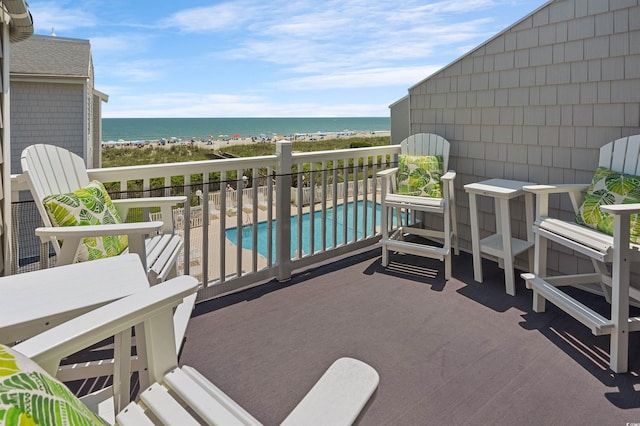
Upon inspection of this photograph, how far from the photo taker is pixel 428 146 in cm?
411

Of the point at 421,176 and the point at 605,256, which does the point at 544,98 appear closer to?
the point at 421,176

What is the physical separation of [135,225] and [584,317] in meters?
2.50

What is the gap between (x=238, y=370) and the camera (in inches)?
85.5

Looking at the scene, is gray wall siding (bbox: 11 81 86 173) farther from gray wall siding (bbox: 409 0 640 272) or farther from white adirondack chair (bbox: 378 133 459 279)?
gray wall siding (bbox: 409 0 640 272)

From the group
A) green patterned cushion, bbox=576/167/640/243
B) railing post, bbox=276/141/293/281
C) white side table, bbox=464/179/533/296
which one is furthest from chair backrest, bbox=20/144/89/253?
green patterned cushion, bbox=576/167/640/243

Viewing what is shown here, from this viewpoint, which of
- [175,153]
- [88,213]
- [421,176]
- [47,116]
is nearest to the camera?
[88,213]

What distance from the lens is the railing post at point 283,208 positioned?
330cm

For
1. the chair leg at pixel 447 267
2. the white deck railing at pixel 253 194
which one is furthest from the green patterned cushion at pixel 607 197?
the white deck railing at pixel 253 194

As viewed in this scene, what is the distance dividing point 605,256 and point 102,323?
2.46m

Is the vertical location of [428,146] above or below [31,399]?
above

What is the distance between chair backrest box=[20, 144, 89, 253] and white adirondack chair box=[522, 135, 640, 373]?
2.88 metres

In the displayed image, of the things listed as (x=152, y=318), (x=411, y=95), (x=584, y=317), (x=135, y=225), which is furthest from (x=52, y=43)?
(x=584, y=317)

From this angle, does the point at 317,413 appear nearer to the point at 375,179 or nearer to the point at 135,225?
the point at 135,225

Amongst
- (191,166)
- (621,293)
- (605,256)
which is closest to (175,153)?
(191,166)
